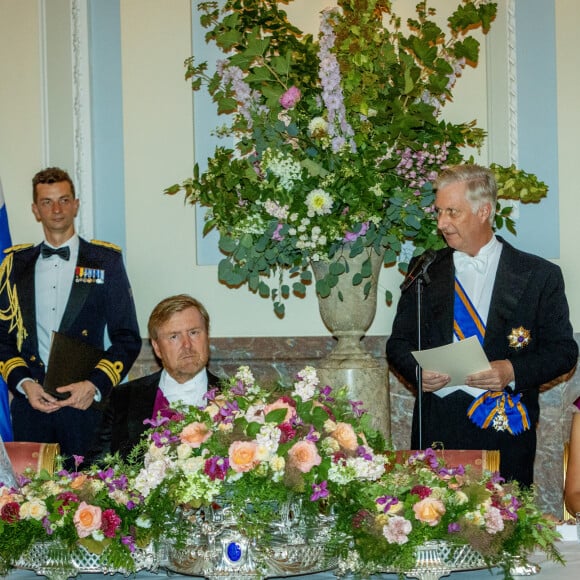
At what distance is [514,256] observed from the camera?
3.73 meters

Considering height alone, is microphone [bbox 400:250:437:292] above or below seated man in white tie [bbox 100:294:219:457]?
above

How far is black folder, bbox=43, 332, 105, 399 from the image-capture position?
4137 millimetres

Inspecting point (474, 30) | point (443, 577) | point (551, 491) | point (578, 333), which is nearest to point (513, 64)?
point (474, 30)

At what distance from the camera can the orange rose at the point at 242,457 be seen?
6.59 ft

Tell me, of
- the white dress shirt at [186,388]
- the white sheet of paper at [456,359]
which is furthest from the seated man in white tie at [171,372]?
the white sheet of paper at [456,359]

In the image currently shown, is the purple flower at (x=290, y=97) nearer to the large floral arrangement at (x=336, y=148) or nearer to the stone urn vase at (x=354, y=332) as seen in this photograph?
the large floral arrangement at (x=336, y=148)

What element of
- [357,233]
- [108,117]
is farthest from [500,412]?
[108,117]

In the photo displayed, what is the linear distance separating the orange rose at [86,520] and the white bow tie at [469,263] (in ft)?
6.59

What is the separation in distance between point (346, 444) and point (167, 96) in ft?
10.9

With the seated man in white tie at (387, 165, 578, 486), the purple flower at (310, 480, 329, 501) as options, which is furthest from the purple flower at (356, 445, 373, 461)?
the seated man in white tie at (387, 165, 578, 486)

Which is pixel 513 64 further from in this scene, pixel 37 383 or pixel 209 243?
pixel 37 383

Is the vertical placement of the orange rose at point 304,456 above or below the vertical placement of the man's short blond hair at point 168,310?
below

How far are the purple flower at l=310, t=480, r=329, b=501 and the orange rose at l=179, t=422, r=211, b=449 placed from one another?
248 millimetres

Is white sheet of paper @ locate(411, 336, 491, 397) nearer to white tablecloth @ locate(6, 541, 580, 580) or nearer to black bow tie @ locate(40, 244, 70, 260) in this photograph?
white tablecloth @ locate(6, 541, 580, 580)
